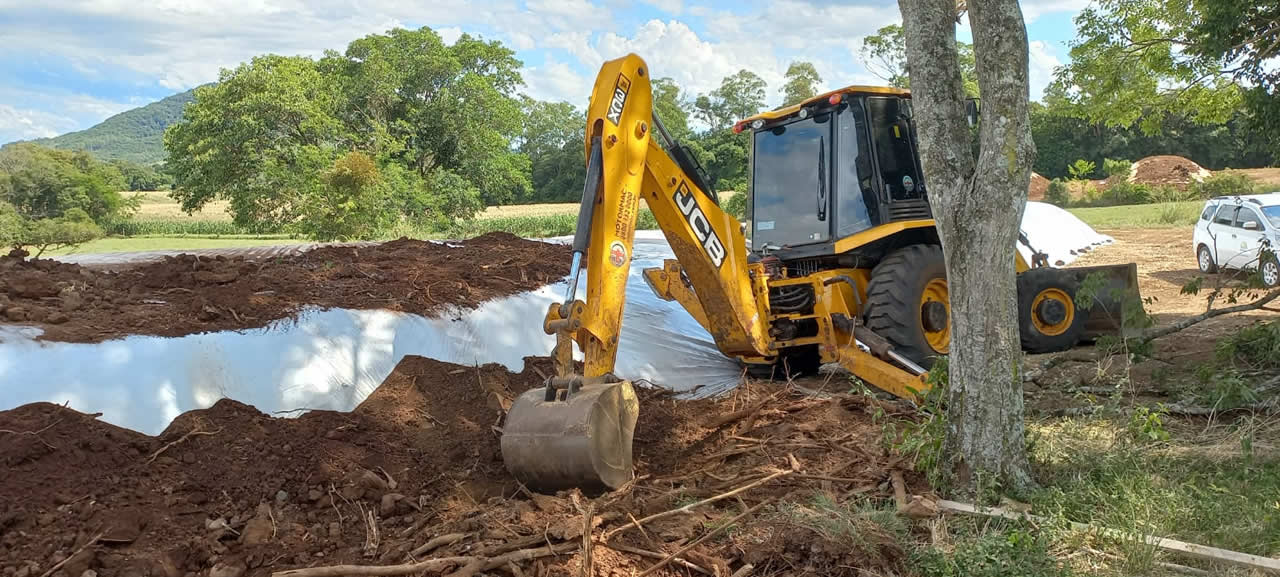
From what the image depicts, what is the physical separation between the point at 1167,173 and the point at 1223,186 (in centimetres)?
891

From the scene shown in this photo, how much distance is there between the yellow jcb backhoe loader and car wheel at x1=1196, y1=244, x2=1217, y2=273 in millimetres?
8452

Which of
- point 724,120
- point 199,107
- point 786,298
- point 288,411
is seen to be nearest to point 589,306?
point 288,411

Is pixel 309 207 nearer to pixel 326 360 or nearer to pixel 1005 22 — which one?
pixel 326 360

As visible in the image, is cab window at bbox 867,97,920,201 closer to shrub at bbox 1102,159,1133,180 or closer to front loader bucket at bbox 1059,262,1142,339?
front loader bucket at bbox 1059,262,1142,339

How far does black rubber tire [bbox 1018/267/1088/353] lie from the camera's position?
8703 mm

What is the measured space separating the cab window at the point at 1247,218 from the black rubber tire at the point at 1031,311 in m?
7.56

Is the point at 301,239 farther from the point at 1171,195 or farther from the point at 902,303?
the point at 1171,195

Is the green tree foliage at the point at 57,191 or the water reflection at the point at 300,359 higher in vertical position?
the green tree foliage at the point at 57,191

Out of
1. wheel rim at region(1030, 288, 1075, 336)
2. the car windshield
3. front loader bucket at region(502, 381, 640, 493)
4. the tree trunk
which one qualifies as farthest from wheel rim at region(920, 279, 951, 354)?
the car windshield

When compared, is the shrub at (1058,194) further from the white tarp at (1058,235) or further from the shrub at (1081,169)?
the white tarp at (1058,235)

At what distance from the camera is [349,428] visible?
575 cm

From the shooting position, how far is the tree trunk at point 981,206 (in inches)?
177

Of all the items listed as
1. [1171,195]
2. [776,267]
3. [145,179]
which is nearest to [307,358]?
[776,267]

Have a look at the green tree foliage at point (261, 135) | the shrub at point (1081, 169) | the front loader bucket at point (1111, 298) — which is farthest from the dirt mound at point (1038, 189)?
the front loader bucket at point (1111, 298)
